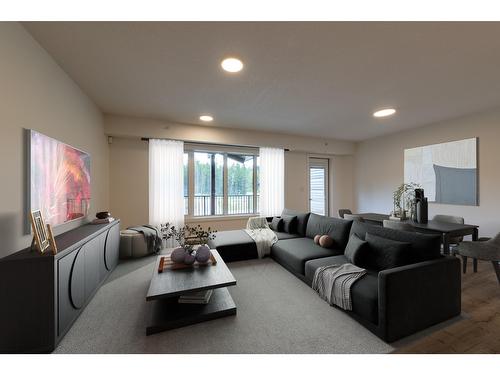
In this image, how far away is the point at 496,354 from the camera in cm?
143

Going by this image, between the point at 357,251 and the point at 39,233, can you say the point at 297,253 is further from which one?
the point at 39,233

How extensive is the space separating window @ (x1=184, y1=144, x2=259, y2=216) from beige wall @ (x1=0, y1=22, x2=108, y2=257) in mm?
2276

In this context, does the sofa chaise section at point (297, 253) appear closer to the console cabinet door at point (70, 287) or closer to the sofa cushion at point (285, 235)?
the sofa cushion at point (285, 235)

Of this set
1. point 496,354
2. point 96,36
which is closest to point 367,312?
point 496,354

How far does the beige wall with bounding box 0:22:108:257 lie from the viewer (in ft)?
4.93

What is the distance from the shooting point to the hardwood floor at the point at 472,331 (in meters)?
1.49

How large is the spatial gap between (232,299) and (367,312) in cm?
123

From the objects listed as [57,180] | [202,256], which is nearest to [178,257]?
[202,256]

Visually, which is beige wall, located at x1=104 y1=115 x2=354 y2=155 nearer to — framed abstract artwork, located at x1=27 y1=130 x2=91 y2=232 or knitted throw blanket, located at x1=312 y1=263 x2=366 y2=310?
framed abstract artwork, located at x1=27 y1=130 x2=91 y2=232

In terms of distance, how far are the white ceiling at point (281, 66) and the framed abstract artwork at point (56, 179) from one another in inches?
34.7

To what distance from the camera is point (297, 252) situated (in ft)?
9.09

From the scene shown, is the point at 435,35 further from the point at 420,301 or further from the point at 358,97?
the point at 420,301

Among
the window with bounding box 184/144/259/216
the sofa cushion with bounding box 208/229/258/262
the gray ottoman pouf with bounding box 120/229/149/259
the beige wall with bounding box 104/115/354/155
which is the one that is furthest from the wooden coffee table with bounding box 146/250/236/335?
the beige wall with bounding box 104/115/354/155

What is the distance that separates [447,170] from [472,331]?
3191 mm
